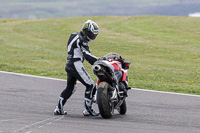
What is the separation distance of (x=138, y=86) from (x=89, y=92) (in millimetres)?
5018

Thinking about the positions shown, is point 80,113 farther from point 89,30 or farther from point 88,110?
point 89,30

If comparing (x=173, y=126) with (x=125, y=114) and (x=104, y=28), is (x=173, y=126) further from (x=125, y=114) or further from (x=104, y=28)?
(x=104, y=28)

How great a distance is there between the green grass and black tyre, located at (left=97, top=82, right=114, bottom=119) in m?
5.31

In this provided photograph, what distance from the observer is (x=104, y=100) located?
7148mm

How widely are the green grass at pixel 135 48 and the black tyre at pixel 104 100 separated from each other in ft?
17.4

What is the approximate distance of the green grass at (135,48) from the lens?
15.1 m

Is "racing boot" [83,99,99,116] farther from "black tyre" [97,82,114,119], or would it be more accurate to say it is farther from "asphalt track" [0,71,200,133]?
"black tyre" [97,82,114,119]

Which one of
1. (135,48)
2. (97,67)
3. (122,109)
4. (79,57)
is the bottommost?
(122,109)

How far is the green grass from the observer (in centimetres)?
1511

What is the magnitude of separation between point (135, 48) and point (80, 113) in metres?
20.2

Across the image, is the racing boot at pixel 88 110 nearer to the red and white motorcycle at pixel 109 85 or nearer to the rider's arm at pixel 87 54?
the red and white motorcycle at pixel 109 85

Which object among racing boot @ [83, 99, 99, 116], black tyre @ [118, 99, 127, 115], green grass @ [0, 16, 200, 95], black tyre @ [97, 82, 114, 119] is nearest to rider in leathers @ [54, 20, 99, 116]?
racing boot @ [83, 99, 99, 116]

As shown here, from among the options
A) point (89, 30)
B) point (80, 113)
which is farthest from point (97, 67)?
point (80, 113)

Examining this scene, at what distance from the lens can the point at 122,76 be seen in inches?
314
